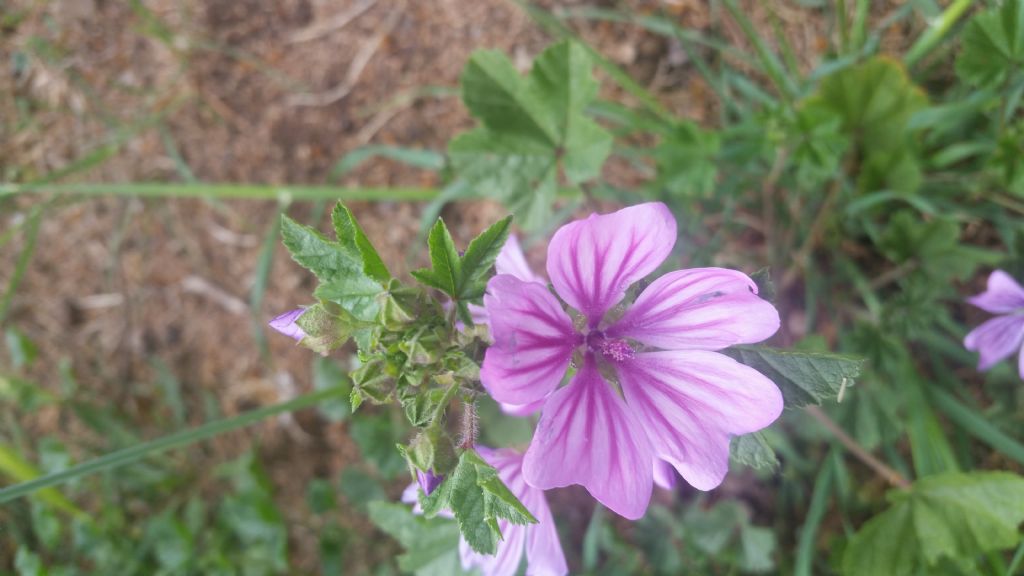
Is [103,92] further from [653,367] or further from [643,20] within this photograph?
[653,367]

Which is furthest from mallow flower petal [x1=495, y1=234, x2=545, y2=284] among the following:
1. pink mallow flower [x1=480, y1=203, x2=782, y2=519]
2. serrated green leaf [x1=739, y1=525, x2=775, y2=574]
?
serrated green leaf [x1=739, y1=525, x2=775, y2=574]

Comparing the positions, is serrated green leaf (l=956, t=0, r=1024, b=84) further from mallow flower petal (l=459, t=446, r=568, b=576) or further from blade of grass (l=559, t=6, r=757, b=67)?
mallow flower petal (l=459, t=446, r=568, b=576)

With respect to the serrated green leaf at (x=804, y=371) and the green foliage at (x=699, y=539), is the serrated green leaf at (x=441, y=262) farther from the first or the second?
the green foliage at (x=699, y=539)

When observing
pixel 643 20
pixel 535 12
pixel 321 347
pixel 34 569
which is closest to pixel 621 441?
pixel 321 347

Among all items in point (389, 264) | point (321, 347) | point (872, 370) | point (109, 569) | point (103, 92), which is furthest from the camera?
point (103, 92)

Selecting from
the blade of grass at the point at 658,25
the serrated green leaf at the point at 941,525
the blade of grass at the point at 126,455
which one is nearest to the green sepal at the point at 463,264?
the blade of grass at the point at 126,455

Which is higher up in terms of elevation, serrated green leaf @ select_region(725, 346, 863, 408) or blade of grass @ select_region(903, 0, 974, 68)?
blade of grass @ select_region(903, 0, 974, 68)

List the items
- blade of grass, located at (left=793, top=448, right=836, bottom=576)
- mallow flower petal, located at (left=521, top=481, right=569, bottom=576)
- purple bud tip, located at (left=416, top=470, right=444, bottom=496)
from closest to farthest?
1. purple bud tip, located at (left=416, top=470, right=444, bottom=496)
2. mallow flower petal, located at (left=521, top=481, right=569, bottom=576)
3. blade of grass, located at (left=793, top=448, right=836, bottom=576)
